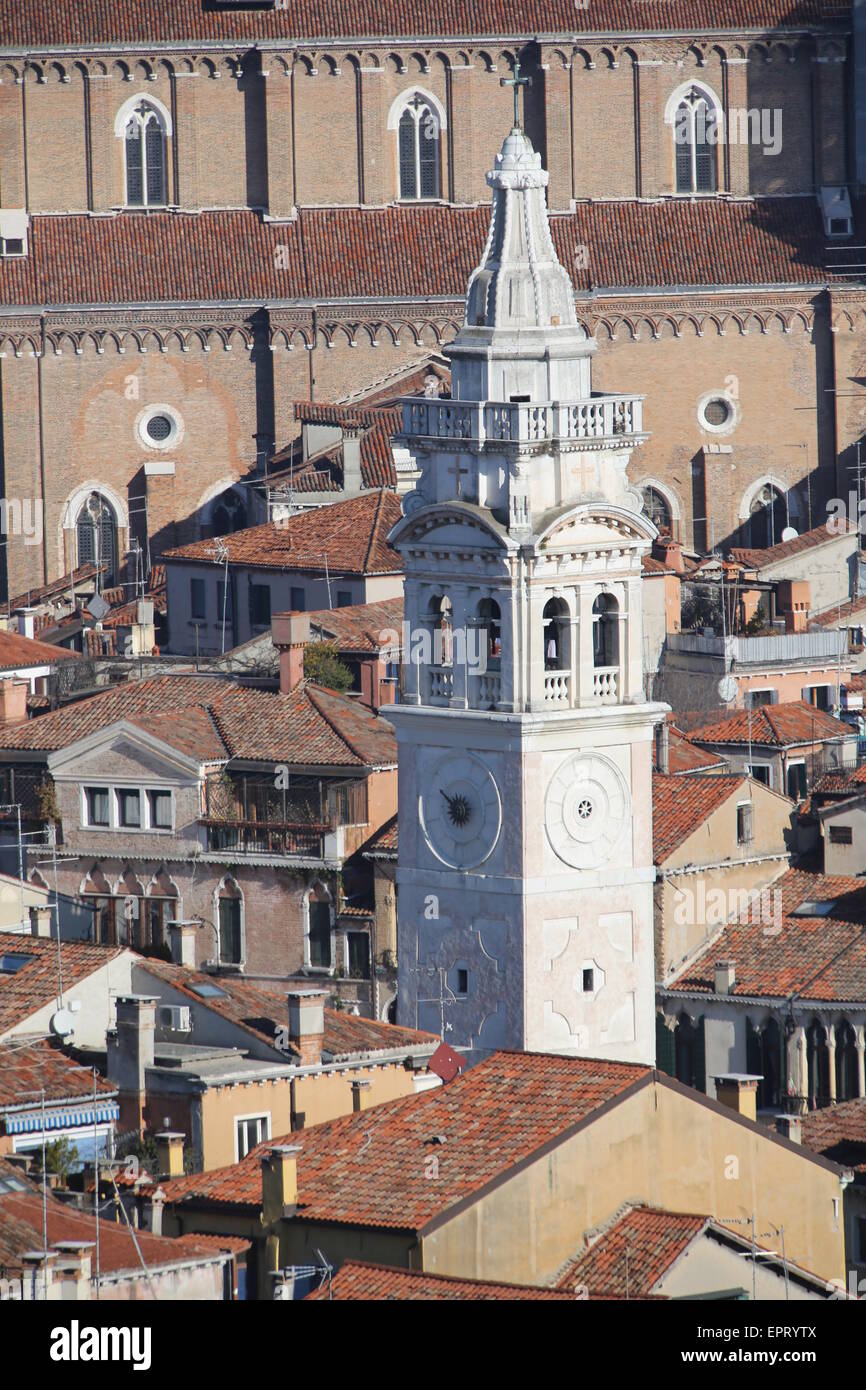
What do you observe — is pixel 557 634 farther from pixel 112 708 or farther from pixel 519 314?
pixel 112 708

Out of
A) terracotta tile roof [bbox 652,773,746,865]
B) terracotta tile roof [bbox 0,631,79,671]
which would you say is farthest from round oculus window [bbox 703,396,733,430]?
terracotta tile roof [bbox 652,773,746,865]

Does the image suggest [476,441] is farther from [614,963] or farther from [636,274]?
[636,274]

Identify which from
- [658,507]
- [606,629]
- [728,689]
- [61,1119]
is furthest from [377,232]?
[61,1119]

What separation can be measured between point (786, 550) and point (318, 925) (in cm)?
1824

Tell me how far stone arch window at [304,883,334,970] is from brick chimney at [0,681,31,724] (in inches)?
244

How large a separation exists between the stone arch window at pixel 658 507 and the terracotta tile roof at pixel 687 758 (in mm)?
21608

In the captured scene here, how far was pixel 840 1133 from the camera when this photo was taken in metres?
31.0

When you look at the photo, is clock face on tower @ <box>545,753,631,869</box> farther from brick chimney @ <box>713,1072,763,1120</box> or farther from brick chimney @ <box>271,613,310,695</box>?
brick chimney @ <box>271,613,310,695</box>

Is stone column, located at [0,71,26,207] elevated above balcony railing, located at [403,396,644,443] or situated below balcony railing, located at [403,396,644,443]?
above

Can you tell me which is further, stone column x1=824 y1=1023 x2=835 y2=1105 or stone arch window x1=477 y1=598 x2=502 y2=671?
stone column x1=824 y1=1023 x2=835 y2=1105

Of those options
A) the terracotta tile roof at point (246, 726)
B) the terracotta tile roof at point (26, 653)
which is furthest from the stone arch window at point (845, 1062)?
the terracotta tile roof at point (26, 653)

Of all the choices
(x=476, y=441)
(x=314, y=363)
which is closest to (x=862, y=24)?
(x=314, y=363)

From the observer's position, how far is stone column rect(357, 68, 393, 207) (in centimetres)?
6744

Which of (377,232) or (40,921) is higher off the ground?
(377,232)
